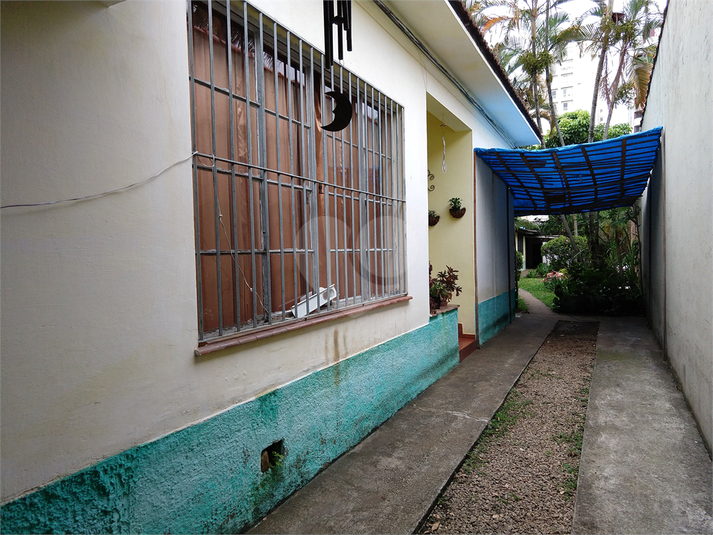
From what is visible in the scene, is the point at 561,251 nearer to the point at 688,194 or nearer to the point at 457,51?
the point at 457,51

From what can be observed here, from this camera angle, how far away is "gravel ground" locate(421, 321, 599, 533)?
2.59 m

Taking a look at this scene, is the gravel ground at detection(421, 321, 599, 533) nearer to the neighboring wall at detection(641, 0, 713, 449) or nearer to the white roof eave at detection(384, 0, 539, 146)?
the neighboring wall at detection(641, 0, 713, 449)

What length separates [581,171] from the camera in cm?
698

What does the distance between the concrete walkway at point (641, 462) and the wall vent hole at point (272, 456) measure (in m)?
1.70

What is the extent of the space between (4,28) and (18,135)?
36cm

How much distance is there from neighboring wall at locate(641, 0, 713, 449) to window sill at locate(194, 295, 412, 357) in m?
2.65

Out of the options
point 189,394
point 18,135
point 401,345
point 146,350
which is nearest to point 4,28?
point 18,135

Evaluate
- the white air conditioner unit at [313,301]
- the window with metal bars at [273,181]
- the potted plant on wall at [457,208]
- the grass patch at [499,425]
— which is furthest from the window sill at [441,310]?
the white air conditioner unit at [313,301]

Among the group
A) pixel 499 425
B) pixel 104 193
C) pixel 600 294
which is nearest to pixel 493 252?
pixel 600 294

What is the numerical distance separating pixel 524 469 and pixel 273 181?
268 centimetres

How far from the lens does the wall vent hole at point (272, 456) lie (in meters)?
2.61

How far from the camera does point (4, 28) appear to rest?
5.01ft

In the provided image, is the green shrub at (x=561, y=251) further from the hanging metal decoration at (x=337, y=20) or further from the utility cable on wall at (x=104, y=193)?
the utility cable on wall at (x=104, y=193)

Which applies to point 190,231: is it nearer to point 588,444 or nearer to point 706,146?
point 588,444
